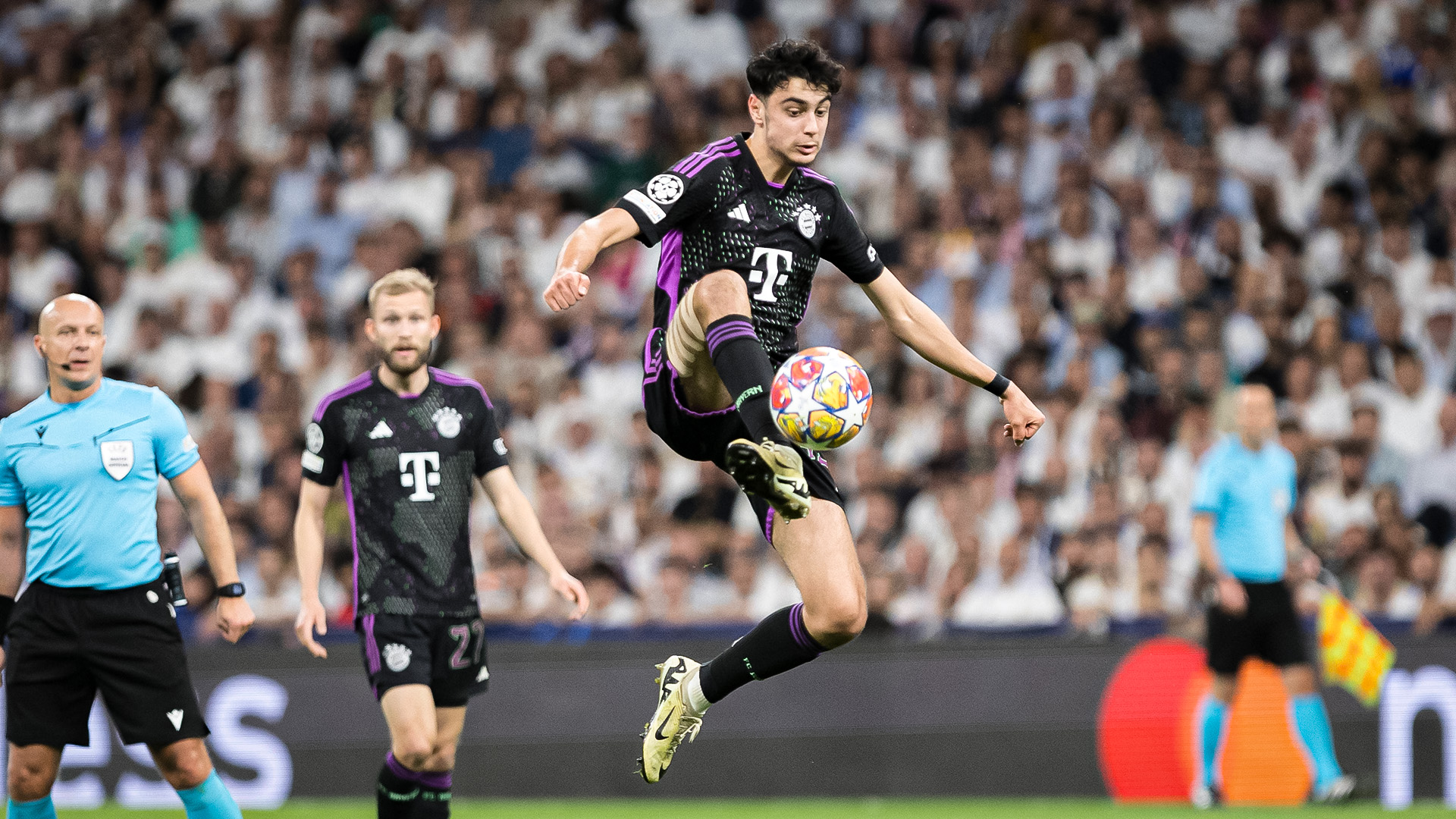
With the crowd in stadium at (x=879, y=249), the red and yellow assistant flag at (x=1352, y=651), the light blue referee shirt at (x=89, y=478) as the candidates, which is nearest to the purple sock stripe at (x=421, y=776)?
the light blue referee shirt at (x=89, y=478)

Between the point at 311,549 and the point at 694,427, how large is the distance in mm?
1876

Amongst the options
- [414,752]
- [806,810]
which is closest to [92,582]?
[414,752]

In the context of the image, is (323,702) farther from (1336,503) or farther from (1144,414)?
(1336,503)

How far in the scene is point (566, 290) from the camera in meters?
5.03

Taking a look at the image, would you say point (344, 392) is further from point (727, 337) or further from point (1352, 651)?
point (1352, 651)

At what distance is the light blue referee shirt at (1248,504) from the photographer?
9820 mm

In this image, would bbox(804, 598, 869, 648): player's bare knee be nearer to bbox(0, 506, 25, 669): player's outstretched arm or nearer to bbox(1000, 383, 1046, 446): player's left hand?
bbox(1000, 383, 1046, 446): player's left hand

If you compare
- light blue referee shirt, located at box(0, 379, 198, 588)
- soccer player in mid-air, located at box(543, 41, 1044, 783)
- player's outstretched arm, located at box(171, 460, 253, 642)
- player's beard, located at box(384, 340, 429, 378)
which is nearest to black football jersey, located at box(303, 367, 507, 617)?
player's beard, located at box(384, 340, 429, 378)

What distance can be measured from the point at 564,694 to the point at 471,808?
0.94 metres

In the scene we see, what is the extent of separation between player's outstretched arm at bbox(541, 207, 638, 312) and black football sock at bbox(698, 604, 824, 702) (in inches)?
58.7

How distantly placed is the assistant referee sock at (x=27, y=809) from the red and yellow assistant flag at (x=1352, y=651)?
7409 mm

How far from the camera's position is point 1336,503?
35.3 feet

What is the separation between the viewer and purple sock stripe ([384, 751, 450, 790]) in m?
6.82

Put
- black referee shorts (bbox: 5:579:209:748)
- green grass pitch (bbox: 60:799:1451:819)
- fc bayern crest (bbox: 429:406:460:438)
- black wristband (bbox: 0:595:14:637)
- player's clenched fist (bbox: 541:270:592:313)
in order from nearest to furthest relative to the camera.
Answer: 1. player's clenched fist (bbox: 541:270:592:313)
2. black referee shorts (bbox: 5:579:209:748)
3. black wristband (bbox: 0:595:14:637)
4. fc bayern crest (bbox: 429:406:460:438)
5. green grass pitch (bbox: 60:799:1451:819)
